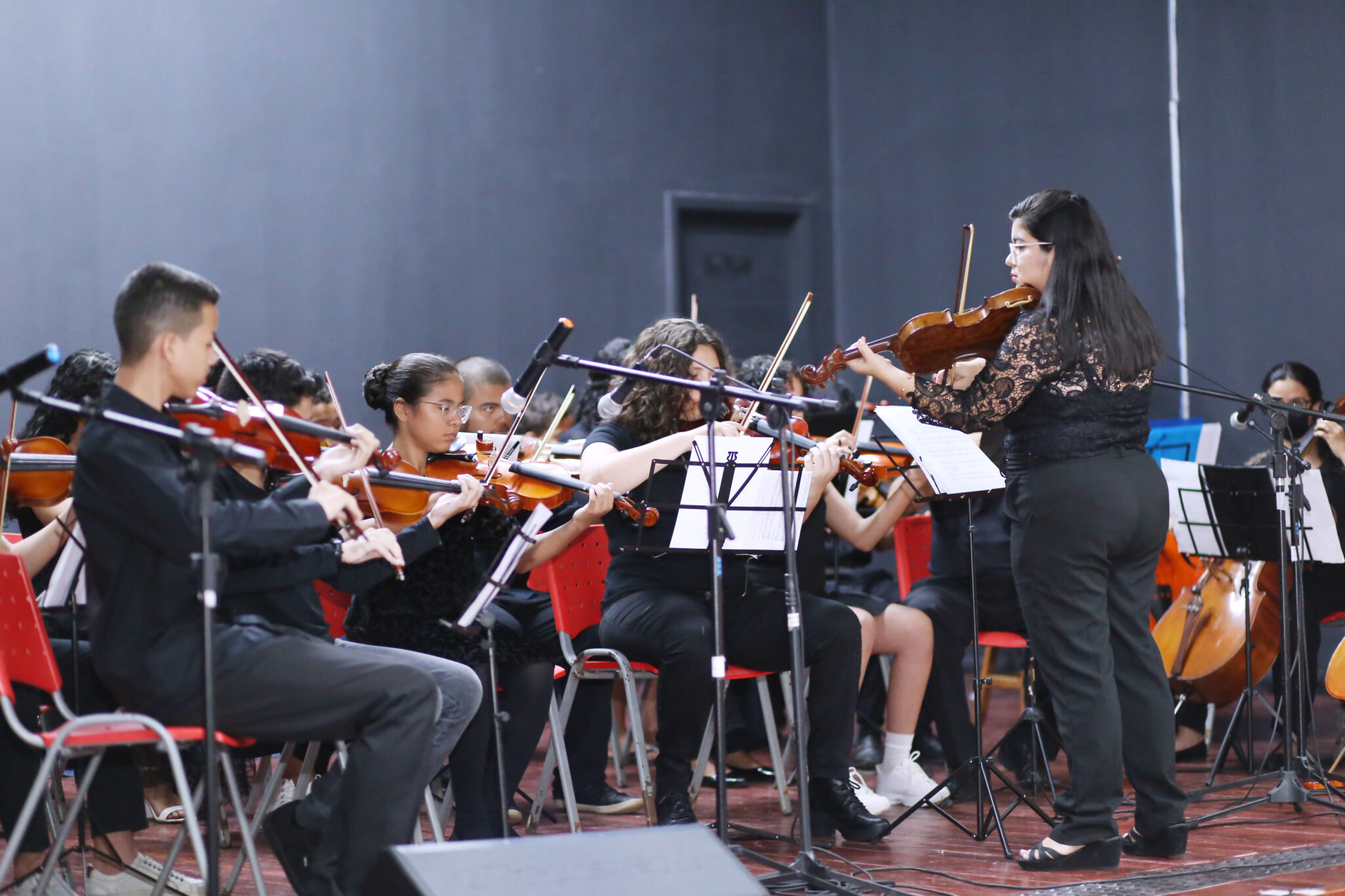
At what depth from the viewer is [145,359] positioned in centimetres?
221

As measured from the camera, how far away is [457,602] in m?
2.96

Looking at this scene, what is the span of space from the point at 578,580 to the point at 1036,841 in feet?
3.97

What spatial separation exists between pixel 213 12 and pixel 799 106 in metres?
2.85

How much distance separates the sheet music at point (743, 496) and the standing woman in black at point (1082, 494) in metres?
0.35

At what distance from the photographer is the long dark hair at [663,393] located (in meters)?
3.34

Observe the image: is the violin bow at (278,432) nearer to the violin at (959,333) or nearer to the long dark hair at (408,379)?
the long dark hair at (408,379)

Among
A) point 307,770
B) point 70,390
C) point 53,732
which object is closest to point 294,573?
point 53,732

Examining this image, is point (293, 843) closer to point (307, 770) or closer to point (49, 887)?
point (307, 770)

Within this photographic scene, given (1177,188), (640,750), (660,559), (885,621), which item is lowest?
(640,750)

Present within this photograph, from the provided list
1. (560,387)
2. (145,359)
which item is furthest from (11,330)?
(145,359)

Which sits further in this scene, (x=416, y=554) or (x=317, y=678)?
(x=416, y=554)

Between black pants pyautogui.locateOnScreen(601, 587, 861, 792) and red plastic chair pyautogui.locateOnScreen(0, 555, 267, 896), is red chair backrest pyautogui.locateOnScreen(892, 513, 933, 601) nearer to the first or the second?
black pants pyautogui.locateOnScreen(601, 587, 861, 792)

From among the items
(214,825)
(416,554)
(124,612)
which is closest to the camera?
(214,825)

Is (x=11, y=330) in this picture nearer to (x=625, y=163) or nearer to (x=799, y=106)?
(x=625, y=163)
